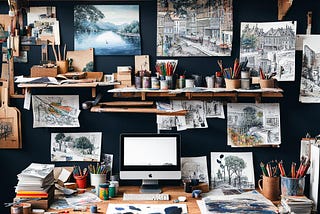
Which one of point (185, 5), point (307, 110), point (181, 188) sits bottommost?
point (181, 188)

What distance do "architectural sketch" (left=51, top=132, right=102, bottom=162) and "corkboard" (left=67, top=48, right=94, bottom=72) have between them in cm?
46

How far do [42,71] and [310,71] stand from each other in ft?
5.83

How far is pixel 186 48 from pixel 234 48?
0.32 meters

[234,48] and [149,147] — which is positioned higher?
Result: [234,48]

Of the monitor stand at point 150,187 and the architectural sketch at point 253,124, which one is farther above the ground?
the architectural sketch at point 253,124

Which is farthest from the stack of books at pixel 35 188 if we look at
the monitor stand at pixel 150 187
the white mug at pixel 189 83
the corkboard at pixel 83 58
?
the white mug at pixel 189 83

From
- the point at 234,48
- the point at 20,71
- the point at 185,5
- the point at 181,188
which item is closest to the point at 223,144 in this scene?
the point at 181,188

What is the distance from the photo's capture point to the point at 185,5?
3604 mm

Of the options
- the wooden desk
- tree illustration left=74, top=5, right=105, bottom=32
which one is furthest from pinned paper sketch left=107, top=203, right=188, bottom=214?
tree illustration left=74, top=5, right=105, bottom=32

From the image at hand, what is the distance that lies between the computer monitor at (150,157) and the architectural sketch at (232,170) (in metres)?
0.28

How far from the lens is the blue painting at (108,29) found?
3611mm

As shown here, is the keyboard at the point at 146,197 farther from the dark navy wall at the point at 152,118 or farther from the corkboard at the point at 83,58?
the corkboard at the point at 83,58

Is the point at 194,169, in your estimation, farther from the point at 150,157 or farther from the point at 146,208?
the point at 146,208

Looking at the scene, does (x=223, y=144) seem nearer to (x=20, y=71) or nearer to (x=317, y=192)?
(x=317, y=192)
